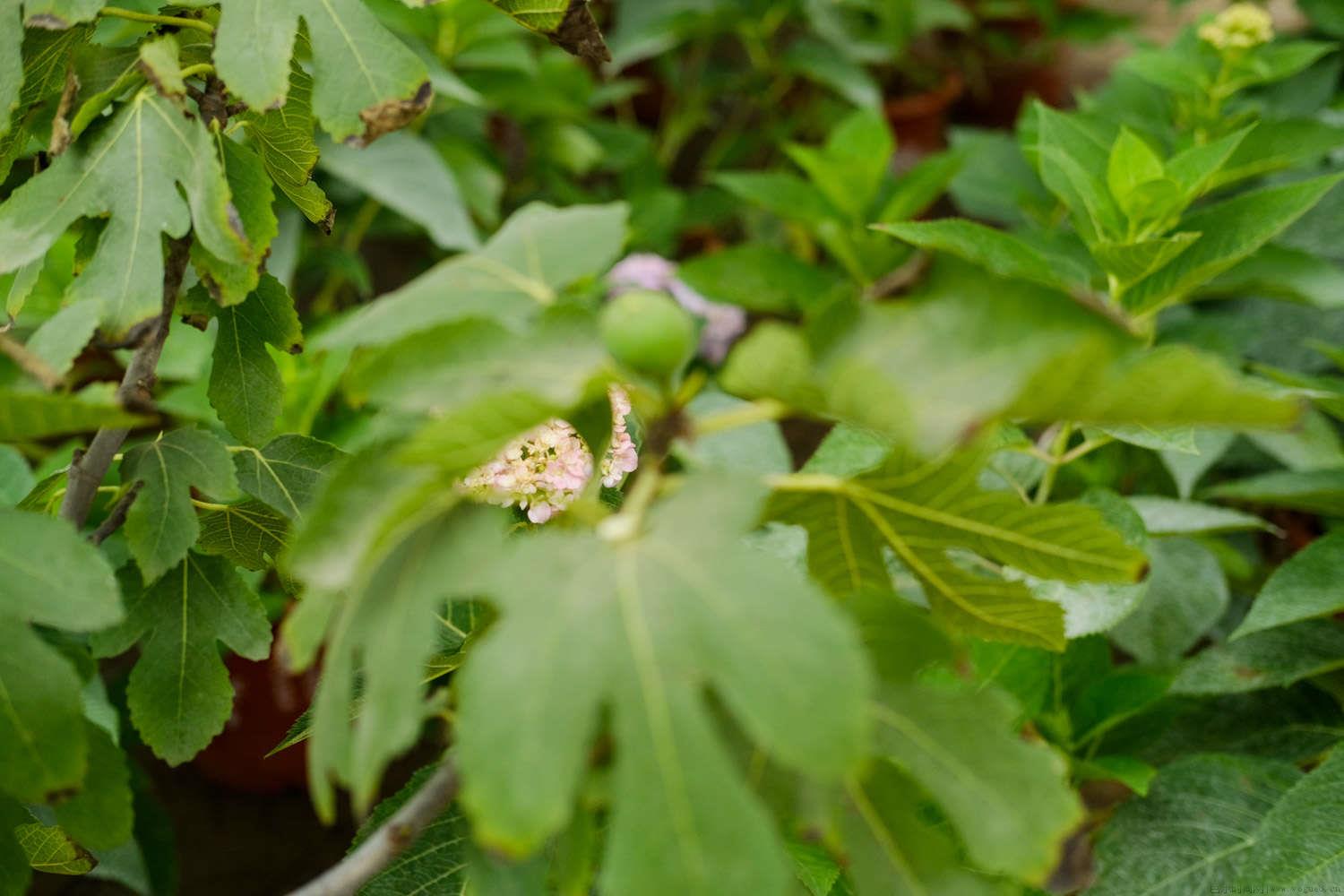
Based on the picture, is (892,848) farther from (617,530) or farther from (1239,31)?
(1239,31)

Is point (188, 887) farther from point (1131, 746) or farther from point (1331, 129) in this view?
point (1331, 129)

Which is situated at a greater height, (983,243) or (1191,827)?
(983,243)

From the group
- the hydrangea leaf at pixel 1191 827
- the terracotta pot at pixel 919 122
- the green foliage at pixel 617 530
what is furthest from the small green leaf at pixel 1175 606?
the terracotta pot at pixel 919 122

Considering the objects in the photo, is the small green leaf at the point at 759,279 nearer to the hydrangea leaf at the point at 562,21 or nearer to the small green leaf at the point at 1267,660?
the small green leaf at the point at 1267,660

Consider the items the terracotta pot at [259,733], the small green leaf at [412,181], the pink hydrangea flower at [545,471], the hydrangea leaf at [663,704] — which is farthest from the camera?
the small green leaf at [412,181]

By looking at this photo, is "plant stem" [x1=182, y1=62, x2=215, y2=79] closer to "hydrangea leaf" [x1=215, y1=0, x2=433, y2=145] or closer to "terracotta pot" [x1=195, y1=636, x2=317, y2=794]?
"hydrangea leaf" [x1=215, y1=0, x2=433, y2=145]

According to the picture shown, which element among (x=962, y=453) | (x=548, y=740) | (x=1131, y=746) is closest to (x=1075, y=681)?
(x=1131, y=746)

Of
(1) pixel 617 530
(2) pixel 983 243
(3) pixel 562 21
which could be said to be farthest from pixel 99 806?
(2) pixel 983 243

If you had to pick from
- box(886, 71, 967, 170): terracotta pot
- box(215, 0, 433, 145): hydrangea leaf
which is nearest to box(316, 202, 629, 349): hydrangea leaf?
box(215, 0, 433, 145): hydrangea leaf
